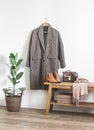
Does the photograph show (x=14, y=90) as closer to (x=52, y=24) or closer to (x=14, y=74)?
(x=14, y=74)

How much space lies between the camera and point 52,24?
4801mm

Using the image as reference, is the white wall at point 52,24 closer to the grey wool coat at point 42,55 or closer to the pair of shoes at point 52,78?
the grey wool coat at point 42,55

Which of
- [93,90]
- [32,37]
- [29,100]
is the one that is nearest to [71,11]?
[32,37]

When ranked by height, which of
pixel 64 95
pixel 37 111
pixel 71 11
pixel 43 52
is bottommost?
pixel 37 111

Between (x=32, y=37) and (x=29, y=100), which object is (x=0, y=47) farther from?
(x=29, y=100)

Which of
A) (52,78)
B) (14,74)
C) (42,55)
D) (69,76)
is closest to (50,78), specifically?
(52,78)

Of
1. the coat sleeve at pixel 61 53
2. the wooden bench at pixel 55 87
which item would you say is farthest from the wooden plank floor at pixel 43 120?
the coat sleeve at pixel 61 53

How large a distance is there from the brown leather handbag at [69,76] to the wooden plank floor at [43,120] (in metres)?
0.62

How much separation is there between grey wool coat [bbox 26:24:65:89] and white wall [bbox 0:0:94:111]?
13 centimetres

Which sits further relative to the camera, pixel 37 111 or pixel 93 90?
pixel 37 111

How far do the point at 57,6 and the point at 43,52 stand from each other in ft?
2.96

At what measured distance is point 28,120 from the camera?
4047mm

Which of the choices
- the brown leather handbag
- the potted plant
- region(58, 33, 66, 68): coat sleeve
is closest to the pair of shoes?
the brown leather handbag

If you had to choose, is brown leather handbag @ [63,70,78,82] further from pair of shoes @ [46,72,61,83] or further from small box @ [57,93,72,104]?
small box @ [57,93,72,104]
